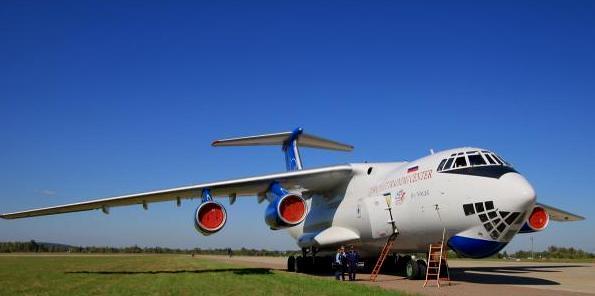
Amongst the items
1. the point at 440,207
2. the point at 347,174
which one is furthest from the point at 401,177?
the point at 347,174

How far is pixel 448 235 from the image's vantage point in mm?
10539

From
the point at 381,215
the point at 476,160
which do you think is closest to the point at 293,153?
the point at 381,215

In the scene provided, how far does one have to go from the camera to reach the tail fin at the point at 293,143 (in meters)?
18.1

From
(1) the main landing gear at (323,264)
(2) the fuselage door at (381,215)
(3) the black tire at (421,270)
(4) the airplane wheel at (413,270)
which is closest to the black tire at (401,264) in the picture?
(1) the main landing gear at (323,264)

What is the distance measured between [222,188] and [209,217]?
129 centimetres

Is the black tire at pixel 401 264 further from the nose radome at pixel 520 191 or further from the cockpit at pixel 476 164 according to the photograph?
the nose radome at pixel 520 191

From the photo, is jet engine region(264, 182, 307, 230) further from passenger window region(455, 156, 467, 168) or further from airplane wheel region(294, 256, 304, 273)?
passenger window region(455, 156, 467, 168)

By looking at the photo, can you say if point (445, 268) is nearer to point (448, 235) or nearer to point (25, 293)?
point (448, 235)

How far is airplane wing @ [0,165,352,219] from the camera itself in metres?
14.2

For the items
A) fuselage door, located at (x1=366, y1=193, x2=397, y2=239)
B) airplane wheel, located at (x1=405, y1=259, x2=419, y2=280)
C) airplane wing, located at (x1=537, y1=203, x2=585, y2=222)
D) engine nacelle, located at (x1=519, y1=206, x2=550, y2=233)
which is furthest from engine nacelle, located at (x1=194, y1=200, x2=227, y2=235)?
airplane wing, located at (x1=537, y1=203, x2=585, y2=222)

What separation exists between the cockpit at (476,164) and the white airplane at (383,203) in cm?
2

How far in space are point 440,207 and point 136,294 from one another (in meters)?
5.84

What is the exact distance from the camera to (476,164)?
10266 millimetres

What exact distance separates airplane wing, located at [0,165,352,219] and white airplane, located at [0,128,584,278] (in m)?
0.03
